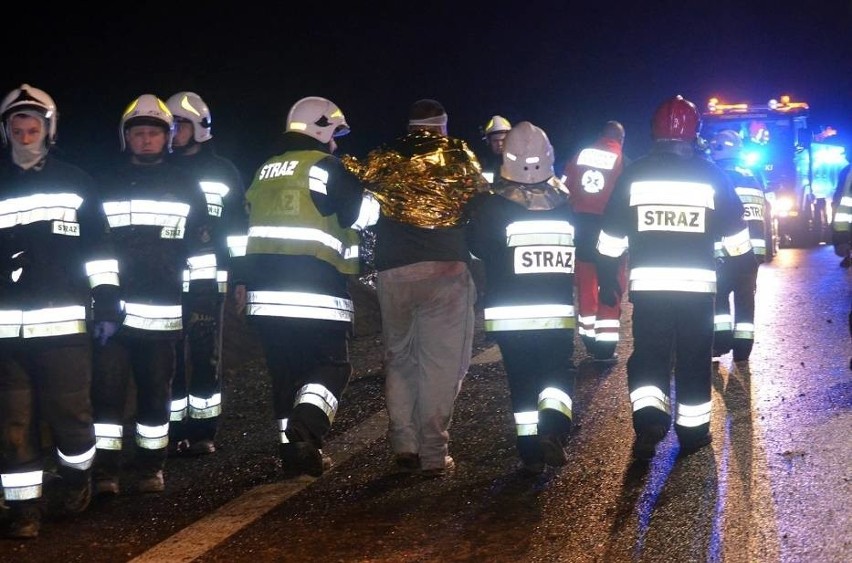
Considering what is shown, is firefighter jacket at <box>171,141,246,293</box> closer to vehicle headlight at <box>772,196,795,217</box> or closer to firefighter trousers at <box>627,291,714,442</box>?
firefighter trousers at <box>627,291,714,442</box>

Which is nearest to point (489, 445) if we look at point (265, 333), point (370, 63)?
point (265, 333)

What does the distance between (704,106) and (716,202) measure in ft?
55.2

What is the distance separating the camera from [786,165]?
72.8ft

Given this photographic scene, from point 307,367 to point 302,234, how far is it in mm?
727

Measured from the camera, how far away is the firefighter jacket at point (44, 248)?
504cm

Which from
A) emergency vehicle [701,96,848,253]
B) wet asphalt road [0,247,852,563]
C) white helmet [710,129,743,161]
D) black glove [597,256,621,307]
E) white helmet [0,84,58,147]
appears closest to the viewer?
wet asphalt road [0,247,852,563]

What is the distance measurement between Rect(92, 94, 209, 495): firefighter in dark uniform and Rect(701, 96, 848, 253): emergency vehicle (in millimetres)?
16982

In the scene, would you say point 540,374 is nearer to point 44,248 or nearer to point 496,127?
point 44,248

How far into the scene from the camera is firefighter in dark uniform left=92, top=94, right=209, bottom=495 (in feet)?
18.7

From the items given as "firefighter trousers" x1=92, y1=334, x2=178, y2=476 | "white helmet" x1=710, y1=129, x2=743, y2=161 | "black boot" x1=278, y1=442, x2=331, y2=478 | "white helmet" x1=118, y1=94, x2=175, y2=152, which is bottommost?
"black boot" x1=278, y1=442, x2=331, y2=478

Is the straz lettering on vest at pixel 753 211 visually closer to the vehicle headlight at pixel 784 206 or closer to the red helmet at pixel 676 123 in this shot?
the red helmet at pixel 676 123

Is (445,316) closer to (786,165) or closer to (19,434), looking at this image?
(19,434)

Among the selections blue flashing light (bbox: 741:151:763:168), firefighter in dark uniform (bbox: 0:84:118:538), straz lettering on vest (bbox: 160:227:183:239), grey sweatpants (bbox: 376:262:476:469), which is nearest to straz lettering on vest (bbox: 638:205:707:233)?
grey sweatpants (bbox: 376:262:476:469)

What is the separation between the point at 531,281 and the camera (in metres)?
5.75
